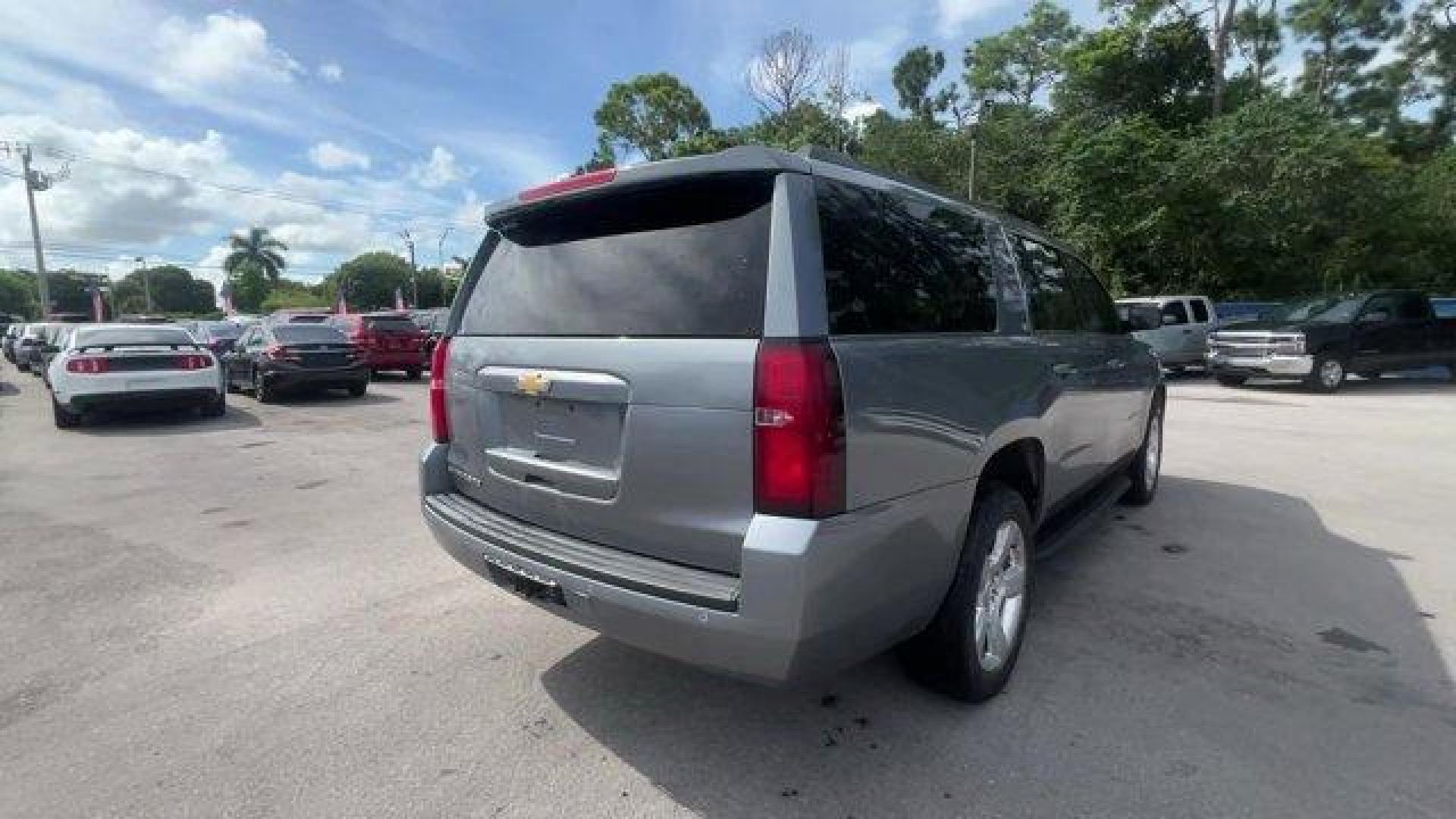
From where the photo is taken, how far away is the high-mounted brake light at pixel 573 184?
111 inches

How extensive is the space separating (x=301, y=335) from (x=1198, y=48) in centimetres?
3158

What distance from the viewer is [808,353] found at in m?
2.29

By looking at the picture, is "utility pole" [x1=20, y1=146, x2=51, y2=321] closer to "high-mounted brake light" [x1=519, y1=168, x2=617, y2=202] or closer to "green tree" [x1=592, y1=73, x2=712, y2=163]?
"green tree" [x1=592, y1=73, x2=712, y2=163]

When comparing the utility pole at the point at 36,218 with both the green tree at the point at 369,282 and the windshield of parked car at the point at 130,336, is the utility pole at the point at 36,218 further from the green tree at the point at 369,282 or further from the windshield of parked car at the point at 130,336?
the green tree at the point at 369,282

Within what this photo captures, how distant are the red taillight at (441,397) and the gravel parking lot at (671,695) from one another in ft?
3.35

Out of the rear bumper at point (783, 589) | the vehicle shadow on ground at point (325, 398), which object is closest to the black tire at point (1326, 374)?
the rear bumper at point (783, 589)

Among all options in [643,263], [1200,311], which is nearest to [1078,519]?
[643,263]

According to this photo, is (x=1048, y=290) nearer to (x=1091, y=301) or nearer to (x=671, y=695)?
(x=1091, y=301)

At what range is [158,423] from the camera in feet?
39.5

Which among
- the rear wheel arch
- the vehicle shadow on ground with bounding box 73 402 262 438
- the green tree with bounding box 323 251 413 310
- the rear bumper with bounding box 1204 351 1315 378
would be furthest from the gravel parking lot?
the green tree with bounding box 323 251 413 310

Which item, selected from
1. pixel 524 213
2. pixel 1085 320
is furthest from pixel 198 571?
pixel 1085 320

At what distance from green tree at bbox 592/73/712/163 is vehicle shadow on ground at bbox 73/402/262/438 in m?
36.6

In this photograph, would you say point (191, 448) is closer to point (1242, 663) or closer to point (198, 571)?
point (198, 571)

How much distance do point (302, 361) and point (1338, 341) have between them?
1856 cm
